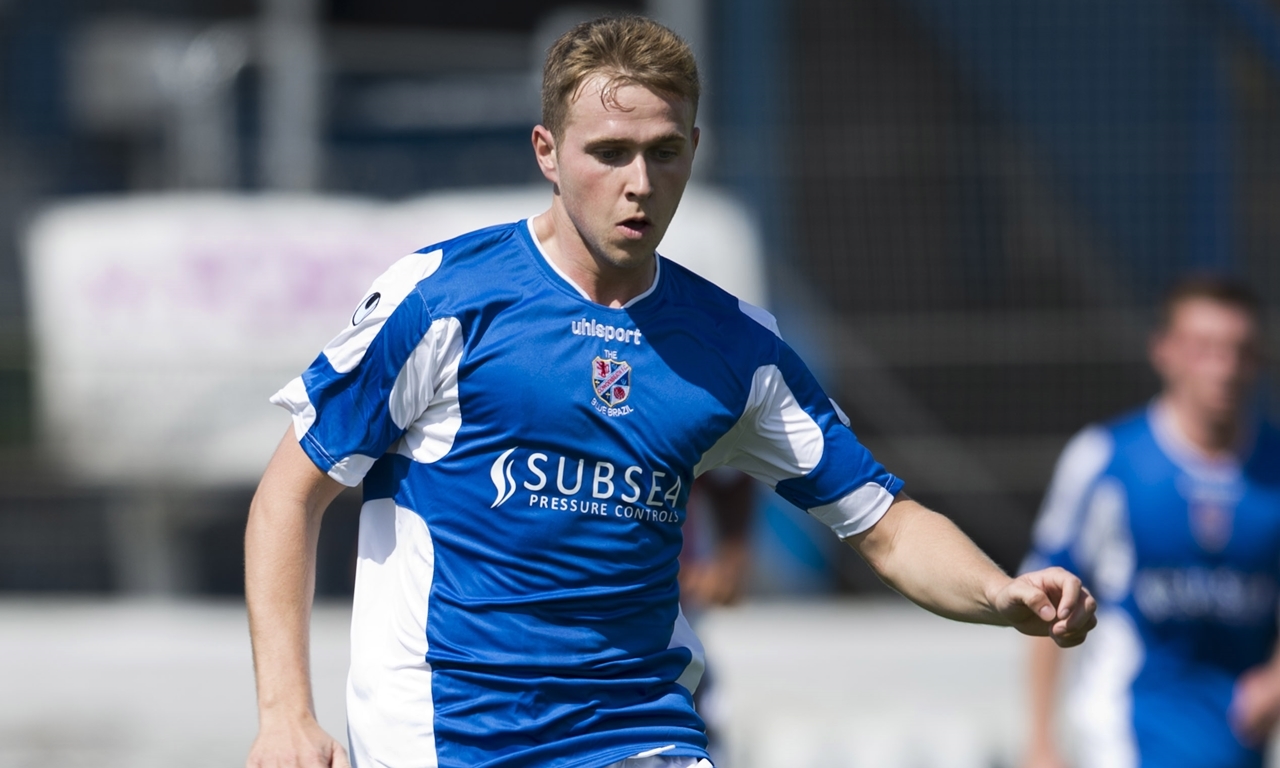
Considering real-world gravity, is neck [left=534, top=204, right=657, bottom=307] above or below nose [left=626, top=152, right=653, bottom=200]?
below

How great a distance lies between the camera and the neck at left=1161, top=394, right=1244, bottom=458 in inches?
195

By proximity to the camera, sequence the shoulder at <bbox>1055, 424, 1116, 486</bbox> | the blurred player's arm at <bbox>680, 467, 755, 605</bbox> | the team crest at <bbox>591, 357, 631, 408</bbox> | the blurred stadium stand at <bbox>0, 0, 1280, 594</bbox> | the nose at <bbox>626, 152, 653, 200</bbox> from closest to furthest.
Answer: the nose at <bbox>626, 152, 653, 200</bbox>
the team crest at <bbox>591, 357, 631, 408</bbox>
the blurred player's arm at <bbox>680, 467, 755, 605</bbox>
the shoulder at <bbox>1055, 424, 1116, 486</bbox>
the blurred stadium stand at <bbox>0, 0, 1280, 594</bbox>

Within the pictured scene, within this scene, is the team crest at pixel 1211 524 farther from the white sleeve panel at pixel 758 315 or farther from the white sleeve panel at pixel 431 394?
the white sleeve panel at pixel 431 394

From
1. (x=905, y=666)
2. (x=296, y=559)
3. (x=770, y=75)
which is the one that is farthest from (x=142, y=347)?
(x=296, y=559)

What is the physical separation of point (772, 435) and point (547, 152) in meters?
0.61

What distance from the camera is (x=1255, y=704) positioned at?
4805 millimetres

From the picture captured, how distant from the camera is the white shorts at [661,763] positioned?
260cm

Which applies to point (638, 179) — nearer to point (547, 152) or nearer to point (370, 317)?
point (547, 152)

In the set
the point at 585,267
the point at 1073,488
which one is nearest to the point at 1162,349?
the point at 1073,488

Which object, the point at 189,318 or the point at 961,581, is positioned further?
the point at 189,318

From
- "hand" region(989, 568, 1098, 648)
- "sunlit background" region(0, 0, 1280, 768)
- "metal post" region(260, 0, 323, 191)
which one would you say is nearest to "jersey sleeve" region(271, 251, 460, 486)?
"hand" region(989, 568, 1098, 648)

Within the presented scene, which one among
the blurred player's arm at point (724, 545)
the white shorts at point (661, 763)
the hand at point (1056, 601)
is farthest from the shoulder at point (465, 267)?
the blurred player's arm at point (724, 545)

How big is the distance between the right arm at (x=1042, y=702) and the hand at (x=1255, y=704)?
0.52m

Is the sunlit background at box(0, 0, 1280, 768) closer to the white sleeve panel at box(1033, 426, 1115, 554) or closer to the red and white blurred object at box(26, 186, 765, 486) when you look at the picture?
the red and white blurred object at box(26, 186, 765, 486)
